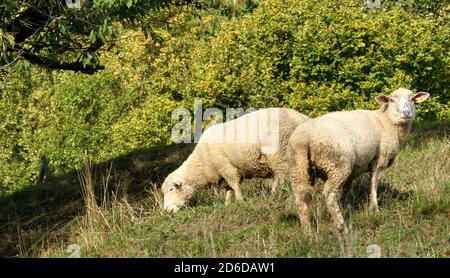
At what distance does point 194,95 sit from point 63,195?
8.68 meters

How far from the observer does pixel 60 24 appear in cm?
1237

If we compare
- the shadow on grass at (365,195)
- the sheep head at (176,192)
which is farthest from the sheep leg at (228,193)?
the shadow on grass at (365,195)

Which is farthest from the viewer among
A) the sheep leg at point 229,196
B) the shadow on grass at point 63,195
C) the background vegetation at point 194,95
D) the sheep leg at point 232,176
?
the shadow on grass at point 63,195

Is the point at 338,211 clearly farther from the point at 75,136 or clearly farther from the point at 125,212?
the point at 75,136

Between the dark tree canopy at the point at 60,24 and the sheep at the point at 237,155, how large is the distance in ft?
6.93

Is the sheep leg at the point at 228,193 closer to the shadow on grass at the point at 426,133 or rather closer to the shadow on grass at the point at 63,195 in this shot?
the shadow on grass at the point at 63,195

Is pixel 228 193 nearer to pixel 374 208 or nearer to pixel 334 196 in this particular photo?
pixel 374 208

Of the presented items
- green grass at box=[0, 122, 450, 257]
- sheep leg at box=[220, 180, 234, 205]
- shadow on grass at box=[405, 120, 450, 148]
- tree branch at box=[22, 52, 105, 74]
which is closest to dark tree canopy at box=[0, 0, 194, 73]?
tree branch at box=[22, 52, 105, 74]

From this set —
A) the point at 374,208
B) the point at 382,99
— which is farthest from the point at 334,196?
the point at 382,99

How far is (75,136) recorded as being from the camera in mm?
32188

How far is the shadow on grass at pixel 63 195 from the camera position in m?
14.9

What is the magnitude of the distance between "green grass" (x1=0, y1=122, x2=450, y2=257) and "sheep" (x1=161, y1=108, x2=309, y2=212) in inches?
9.0

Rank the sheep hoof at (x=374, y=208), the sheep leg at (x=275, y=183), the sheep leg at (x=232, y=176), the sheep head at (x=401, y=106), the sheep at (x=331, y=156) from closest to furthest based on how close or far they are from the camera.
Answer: the sheep at (x=331, y=156) → the sheep hoof at (x=374, y=208) → the sheep head at (x=401, y=106) → the sheep leg at (x=275, y=183) → the sheep leg at (x=232, y=176)

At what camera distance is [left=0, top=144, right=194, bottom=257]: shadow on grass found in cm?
1492
